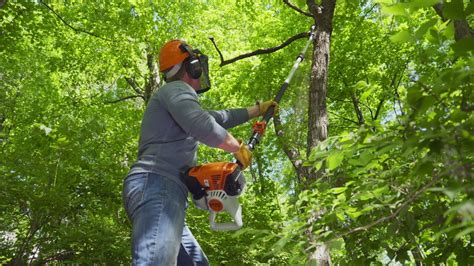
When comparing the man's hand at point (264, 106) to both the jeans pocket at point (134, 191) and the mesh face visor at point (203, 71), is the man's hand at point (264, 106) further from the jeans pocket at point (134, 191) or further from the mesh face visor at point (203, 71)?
the jeans pocket at point (134, 191)

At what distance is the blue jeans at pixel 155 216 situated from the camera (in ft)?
8.12

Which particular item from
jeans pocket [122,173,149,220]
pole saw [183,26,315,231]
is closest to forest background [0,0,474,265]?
pole saw [183,26,315,231]

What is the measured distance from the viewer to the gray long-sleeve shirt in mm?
2674

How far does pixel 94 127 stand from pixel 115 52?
293 inches

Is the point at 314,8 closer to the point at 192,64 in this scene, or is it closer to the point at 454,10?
the point at 192,64

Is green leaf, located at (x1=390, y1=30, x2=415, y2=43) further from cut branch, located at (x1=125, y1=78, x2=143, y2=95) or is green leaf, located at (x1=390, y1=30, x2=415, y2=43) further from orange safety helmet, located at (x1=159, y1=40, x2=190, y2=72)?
cut branch, located at (x1=125, y1=78, x2=143, y2=95)

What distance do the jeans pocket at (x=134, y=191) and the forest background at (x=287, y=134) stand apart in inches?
32.5

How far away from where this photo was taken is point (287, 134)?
691 centimetres

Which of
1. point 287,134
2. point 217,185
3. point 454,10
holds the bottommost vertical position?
point 454,10

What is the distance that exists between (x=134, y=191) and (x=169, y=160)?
11.6 inches

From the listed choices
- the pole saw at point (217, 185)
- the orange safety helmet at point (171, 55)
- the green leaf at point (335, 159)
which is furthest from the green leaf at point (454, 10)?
the orange safety helmet at point (171, 55)

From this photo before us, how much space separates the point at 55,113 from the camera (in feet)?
50.1

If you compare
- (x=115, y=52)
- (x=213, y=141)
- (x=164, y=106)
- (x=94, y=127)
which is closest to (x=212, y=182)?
(x=213, y=141)

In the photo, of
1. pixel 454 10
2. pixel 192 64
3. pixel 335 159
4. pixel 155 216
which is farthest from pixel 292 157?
pixel 454 10
